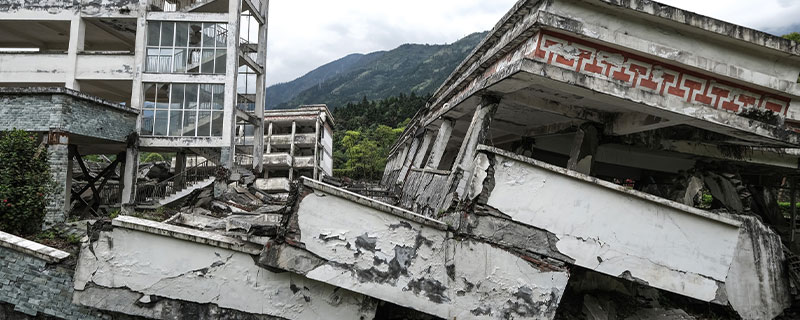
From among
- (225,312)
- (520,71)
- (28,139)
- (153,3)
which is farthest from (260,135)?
(520,71)

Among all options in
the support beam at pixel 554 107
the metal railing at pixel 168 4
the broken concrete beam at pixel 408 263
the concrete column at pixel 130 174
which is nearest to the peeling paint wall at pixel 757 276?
the support beam at pixel 554 107

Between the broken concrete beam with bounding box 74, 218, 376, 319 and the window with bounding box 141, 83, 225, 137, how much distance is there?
1046cm

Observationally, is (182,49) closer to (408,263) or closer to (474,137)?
(474,137)

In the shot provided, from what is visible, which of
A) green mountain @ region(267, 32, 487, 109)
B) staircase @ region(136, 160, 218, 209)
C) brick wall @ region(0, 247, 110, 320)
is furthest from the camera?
green mountain @ region(267, 32, 487, 109)

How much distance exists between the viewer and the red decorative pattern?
5.59 meters

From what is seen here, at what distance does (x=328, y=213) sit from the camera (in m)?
5.25

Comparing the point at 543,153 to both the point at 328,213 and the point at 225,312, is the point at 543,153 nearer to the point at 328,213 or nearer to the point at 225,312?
the point at 328,213

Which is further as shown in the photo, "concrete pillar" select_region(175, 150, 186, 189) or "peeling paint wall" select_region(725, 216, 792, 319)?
"concrete pillar" select_region(175, 150, 186, 189)

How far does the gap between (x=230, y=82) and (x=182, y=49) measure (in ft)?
6.80

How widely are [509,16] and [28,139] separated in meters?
9.50

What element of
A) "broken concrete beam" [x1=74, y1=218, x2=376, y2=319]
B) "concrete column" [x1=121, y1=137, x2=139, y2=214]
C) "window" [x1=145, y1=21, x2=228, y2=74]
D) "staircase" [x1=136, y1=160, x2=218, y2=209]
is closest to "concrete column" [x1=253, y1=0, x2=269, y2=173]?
"window" [x1=145, y1=21, x2=228, y2=74]

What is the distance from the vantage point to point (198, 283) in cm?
544

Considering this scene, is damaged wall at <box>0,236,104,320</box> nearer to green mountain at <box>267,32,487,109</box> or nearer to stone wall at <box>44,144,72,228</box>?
stone wall at <box>44,144,72,228</box>

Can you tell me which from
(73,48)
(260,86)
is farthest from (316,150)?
(73,48)
